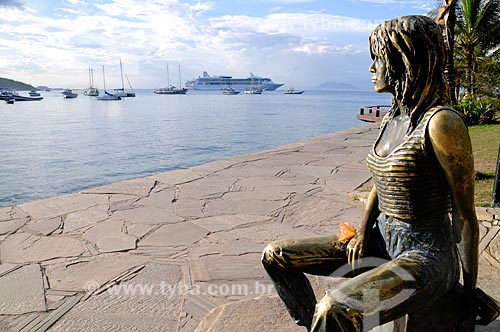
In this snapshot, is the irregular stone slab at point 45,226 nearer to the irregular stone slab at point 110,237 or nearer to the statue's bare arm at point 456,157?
the irregular stone slab at point 110,237

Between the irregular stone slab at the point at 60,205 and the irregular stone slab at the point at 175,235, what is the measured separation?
141 cm

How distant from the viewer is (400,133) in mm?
1705

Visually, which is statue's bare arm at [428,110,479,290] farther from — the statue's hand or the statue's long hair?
the statue's hand

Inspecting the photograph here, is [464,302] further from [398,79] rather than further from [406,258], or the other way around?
[398,79]

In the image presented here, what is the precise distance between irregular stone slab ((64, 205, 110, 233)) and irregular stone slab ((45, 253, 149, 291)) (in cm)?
91

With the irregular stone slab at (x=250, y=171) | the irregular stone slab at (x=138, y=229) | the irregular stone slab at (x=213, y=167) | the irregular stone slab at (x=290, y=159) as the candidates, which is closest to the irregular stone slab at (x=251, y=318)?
the irregular stone slab at (x=138, y=229)

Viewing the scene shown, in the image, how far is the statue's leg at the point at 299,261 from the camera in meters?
1.90

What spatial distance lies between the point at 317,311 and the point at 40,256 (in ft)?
10.6

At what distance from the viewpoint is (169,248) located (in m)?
4.05

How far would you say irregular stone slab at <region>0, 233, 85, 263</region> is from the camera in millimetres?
3840

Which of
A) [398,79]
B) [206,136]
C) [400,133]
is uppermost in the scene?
[398,79]

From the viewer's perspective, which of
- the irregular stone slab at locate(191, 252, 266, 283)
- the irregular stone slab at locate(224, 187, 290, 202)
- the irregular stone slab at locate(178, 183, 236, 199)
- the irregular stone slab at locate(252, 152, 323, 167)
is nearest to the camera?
the irregular stone slab at locate(191, 252, 266, 283)

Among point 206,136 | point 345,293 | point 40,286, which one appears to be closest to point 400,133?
point 345,293

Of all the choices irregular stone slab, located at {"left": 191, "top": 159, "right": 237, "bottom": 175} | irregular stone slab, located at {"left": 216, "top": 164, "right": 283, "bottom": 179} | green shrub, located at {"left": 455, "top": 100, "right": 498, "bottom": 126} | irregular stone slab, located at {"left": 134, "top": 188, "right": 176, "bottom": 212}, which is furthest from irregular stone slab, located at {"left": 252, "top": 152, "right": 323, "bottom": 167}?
green shrub, located at {"left": 455, "top": 100, "right": 498, "bottom": 126}
